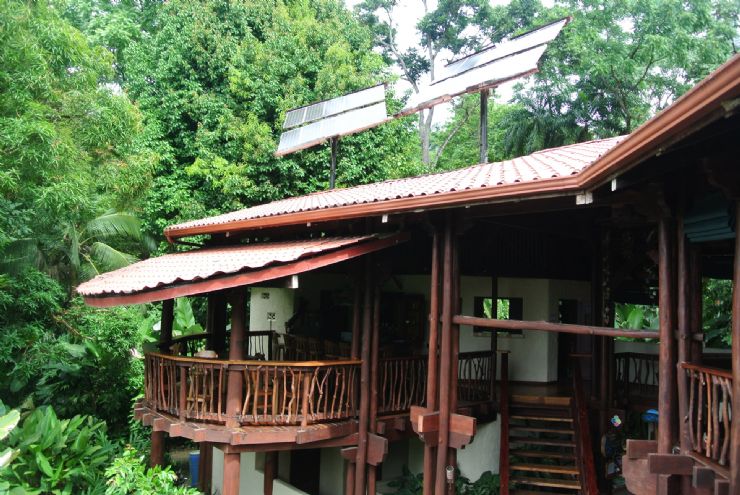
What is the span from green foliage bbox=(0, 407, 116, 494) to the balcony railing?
234 cm

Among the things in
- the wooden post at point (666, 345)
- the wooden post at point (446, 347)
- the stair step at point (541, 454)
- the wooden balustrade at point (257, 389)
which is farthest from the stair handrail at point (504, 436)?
the wooden post at point (666, 345)

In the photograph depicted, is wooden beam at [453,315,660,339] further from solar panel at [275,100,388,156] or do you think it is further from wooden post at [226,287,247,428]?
solar panel at [275,100,388,156]

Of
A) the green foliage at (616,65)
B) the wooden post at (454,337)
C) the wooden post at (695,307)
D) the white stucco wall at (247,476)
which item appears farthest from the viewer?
the green foliage at (616,65)

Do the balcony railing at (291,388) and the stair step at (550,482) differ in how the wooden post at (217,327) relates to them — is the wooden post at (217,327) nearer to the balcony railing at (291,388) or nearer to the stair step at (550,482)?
the balcony railing at (291,388)

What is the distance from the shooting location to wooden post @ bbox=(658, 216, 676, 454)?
5.12 m

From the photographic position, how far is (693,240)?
5383mm

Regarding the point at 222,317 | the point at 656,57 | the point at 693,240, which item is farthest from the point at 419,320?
the point at 656,57

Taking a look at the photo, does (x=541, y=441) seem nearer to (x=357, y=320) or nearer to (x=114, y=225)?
(x=357, y=320)

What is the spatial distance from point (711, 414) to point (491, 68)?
23.8ft

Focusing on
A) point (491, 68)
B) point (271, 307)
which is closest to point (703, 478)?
point (491, 68)

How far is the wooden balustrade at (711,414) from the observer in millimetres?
4391

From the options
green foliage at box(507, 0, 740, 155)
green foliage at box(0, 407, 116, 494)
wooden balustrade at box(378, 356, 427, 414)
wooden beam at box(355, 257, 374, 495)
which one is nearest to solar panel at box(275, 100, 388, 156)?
wooden beam at box(355, 257, 374, 495)

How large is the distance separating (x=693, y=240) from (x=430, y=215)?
9.42 ft

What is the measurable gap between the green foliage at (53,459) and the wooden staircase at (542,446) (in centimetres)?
662
